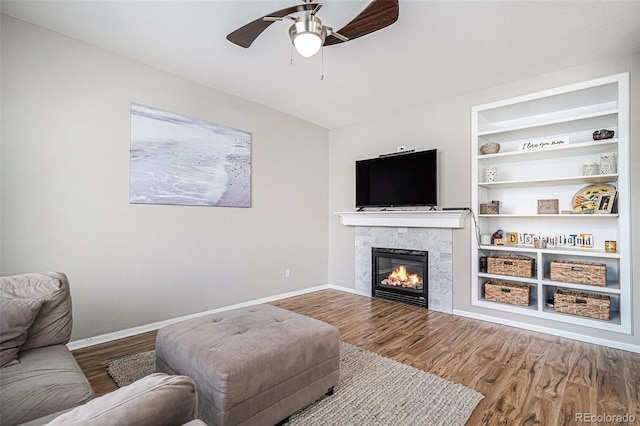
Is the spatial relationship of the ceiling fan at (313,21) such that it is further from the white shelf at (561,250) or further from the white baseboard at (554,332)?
the white baseboard at (554,332)

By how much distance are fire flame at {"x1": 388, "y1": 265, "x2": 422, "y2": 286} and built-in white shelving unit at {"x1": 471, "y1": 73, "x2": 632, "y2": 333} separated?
0.78 metres

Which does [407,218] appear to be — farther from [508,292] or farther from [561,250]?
[561,250]

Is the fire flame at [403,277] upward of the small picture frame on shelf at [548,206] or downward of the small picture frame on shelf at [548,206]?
downward

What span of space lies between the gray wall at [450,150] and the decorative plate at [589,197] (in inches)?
11.4

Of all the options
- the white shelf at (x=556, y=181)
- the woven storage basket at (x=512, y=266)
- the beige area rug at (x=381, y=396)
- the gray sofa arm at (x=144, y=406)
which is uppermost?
the white shelf at (x=556, y=181)

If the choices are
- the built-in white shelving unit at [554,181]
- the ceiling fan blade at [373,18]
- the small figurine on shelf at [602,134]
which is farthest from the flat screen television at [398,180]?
the ceiling fan blade at [373,18]

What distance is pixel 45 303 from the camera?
1.61m

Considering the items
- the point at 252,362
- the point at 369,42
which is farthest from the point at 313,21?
the point at 252,362

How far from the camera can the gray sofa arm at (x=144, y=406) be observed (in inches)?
25.6

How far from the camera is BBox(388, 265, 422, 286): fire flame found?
14.2 feet

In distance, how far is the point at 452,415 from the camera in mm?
1836

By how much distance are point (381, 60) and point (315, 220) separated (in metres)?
2.67

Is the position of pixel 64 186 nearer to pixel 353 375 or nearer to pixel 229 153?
pixel 229 153

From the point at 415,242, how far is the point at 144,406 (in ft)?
13.0
